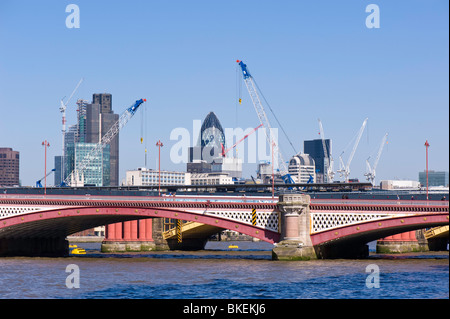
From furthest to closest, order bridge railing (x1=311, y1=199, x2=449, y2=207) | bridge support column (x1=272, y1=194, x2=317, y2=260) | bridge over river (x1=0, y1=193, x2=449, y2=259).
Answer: bridge support column (x1=272, y1=194, x2=317, y2=260) < bridge over river (x1=0, y1=193, x2=449, y2=259) < bridge railing (x1=311, y1=199, x2=449, y2=207)

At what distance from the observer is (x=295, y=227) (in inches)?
3930

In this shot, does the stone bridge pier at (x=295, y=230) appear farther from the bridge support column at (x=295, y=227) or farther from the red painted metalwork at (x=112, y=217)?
the red painted metalwork at (x=112, y=217)

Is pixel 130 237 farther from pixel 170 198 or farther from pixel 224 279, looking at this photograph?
pixel 224 279

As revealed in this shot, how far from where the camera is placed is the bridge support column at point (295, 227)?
326 ft

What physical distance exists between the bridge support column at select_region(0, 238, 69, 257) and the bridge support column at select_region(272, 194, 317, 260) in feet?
128

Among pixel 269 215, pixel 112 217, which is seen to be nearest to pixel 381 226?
pixel 269 215

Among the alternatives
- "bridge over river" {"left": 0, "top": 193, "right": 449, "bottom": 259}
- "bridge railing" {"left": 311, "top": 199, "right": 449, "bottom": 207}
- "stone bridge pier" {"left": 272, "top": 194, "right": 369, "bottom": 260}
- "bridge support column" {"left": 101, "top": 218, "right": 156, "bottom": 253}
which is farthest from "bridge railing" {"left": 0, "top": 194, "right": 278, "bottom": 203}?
"bridge support column" {"left": 101, "top": 218, "right": 156, "bottom": 253}

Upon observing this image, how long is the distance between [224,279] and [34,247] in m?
51.5

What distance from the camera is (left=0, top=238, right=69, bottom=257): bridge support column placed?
117688mm

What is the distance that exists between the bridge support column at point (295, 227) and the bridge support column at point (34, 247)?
128 ft

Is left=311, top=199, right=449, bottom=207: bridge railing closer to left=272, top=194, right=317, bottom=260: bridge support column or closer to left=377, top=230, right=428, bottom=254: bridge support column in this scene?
left=272, top=194, right=317, bottom=260: bridge support column
